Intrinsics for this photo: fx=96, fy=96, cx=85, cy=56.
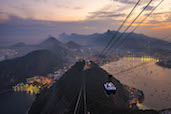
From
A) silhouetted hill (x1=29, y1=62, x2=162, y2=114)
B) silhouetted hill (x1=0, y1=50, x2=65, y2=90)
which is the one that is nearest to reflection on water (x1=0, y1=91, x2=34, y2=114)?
silhouetted hill (x1=0, y1=50, x2=65, y2=90)

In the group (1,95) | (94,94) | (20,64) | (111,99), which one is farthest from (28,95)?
(111,99)

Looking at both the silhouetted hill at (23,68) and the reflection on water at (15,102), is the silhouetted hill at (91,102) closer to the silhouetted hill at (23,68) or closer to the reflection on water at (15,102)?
the reflection on water at (15,102)

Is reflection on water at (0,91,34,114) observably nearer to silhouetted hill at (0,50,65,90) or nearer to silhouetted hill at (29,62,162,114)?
silhouetted hill at (0,50,65,90)

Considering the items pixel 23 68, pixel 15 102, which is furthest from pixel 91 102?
pixel 23 68

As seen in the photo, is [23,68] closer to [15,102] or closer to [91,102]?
[15,102]

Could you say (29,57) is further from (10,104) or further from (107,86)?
(107,86)

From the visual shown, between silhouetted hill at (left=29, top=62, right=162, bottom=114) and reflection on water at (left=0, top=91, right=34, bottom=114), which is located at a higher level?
silhouetted hill at (left=29, top=62, right=162, bottom=114)
